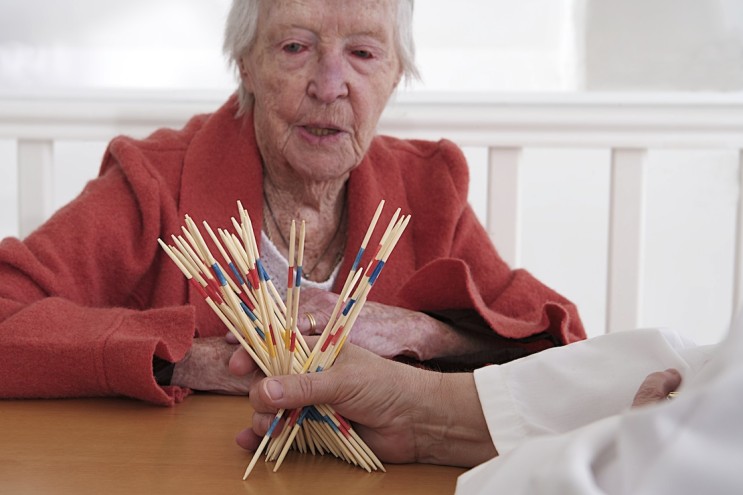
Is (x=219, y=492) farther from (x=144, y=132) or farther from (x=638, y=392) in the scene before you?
(x=144, y=132)

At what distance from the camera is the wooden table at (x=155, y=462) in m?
0.84

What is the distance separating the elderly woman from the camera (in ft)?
3.95

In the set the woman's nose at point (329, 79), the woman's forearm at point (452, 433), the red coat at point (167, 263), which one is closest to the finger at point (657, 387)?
the woman's forearm at point (452, 433)

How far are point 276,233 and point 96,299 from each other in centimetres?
32

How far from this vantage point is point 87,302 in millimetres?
1472

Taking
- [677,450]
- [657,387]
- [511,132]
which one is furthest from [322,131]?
[677,450]

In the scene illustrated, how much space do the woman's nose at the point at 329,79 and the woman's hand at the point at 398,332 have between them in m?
0.33

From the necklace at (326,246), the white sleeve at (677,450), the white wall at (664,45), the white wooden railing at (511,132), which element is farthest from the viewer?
the white wall at (664,45)

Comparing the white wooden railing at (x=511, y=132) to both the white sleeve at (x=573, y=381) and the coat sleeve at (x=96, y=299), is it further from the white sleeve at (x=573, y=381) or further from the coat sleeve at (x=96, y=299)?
the white sleeve at (x=573, y=381)

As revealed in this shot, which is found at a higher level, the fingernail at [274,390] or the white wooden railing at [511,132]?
the white wooden railing at [511,132]

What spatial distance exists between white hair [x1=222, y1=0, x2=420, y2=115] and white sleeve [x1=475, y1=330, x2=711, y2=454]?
817 mm

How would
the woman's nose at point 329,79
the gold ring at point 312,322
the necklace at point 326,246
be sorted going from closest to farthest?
the gold ring at point 312,322, the woman's nose at point 329,79, the necklace at point 326,246

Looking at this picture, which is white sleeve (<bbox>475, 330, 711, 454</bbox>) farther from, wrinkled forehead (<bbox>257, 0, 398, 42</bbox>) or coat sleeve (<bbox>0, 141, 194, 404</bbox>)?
wrinkled forehead (<bbox>257, 0, 398, 42</bbox>)

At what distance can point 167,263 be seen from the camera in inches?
59.7
